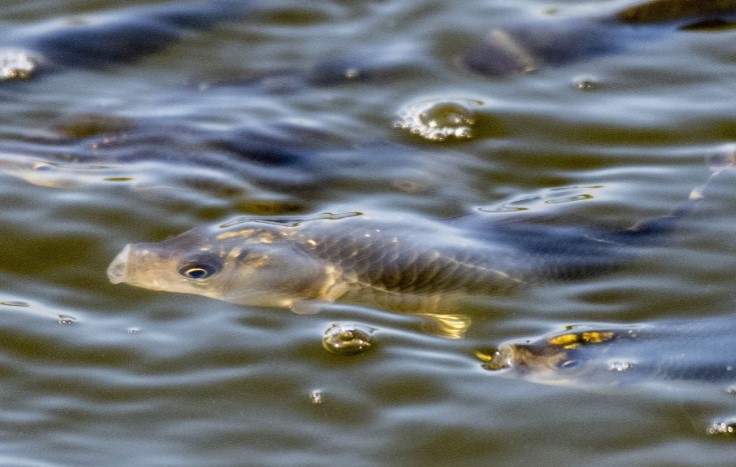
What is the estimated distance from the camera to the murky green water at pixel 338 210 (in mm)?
3139

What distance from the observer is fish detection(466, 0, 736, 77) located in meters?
5.59

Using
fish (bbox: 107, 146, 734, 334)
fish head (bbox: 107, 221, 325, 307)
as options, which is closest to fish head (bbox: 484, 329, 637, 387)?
fish (bbox: 107, 146, 734, 334)

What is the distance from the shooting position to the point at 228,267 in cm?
389

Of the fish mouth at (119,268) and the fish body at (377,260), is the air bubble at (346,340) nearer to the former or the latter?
the fish body at (377,260)

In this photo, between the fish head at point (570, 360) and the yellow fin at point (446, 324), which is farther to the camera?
the yellow fin at point (446, 324)

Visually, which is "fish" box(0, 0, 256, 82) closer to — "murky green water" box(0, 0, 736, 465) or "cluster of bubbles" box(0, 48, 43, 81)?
"cluster of bubbles" box(0, 48, 43, 81)

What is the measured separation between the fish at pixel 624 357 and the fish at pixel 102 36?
2.97 meters

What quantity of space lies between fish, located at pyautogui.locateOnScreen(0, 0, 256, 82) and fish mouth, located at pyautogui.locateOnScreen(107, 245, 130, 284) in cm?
181

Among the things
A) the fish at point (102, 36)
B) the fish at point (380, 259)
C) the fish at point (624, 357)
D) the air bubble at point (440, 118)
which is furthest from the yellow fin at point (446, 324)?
the fish at point (102, 36)

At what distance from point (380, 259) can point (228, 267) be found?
50 cm

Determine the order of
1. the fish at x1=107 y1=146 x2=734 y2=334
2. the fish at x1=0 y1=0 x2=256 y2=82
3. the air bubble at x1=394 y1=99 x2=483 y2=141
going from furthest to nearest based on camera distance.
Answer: the fish at x1=0 y1=0 x2=256 y2=82
the air bubble at x1=394 y1=99 x2=483 y2=141
the fish at x1=107 y1=146 x2=734 y2=334

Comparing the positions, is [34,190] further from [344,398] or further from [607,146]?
[607,146]

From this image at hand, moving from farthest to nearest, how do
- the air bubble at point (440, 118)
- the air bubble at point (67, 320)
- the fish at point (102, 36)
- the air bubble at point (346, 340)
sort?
1. the fish at point (102, 36)
2. the air bubble at point (440, 118)
3. the air bubble at point (67, 320)
4. the air bubble at point (346, 340)

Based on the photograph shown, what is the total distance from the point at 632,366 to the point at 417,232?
3.19ft
